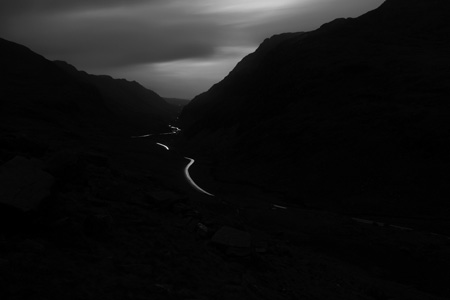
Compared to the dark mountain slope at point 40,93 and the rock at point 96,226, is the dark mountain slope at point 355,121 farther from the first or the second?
the dark mountain slope at point 40,93

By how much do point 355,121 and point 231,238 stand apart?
4256 cm

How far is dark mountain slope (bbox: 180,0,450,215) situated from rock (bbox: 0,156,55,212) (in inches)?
1205

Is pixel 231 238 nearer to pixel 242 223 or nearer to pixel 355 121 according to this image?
pixel 242 223

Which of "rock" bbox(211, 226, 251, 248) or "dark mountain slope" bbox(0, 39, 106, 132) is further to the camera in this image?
"dark mountain slope" bbox(0, 39, 106, 132)

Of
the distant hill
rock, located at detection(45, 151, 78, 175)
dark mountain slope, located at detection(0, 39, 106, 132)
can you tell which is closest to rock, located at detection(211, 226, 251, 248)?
rock, located at detection(45, 151, 78, 175)

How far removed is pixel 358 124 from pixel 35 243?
158ft

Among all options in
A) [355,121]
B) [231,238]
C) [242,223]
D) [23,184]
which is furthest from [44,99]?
[23,184]

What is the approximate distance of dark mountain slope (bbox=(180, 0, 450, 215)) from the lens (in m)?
40.8

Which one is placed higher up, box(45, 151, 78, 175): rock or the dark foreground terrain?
box(45, 151, 78, 175): rock

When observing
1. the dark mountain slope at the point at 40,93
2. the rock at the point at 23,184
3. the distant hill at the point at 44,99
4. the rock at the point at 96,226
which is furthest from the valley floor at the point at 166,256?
the dark mountain slope at the point at 40,93

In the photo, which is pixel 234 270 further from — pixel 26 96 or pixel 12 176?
pixel 26 96

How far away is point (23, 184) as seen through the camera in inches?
458

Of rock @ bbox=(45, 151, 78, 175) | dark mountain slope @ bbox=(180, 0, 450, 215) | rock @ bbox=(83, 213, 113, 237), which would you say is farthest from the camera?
dark mountain slope @ bbox=(180, 0, 450, 215)

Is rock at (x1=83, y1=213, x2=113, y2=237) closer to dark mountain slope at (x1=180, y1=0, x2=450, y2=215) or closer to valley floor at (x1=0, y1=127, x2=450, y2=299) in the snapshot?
valley floor at (x1=0, y1=127, x2=450, y2=299)
